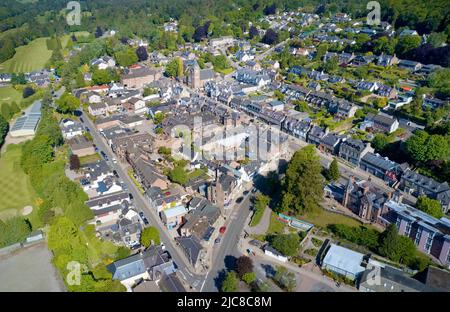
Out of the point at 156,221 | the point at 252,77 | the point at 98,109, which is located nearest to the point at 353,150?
the point at 156,221

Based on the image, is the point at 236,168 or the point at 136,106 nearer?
Result: the point at 236,168

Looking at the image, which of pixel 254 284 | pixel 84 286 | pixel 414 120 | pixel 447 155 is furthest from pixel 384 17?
pixel 84 286

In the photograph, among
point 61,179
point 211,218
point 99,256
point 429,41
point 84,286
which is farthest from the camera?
point 429,41

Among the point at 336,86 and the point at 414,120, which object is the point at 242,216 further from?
the point at 336,86

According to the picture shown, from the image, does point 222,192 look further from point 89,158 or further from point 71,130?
point 71,130

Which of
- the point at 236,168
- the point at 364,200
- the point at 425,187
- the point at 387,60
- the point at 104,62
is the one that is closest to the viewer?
the point at 364,200
